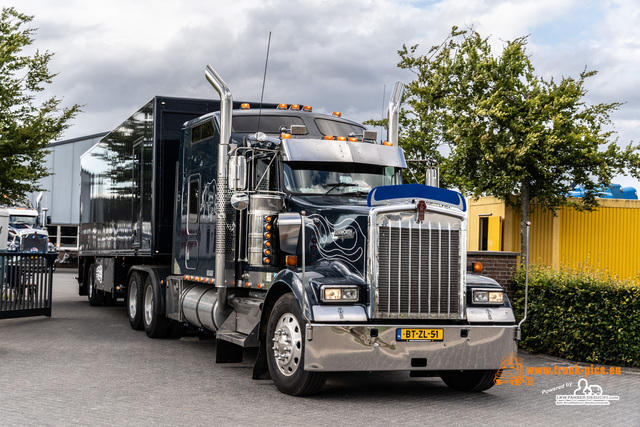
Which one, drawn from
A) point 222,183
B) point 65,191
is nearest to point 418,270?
point 222,183

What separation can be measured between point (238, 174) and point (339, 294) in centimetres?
204

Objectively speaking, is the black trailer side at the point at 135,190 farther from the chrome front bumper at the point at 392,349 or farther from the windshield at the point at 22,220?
the windshield at the point at 22,220

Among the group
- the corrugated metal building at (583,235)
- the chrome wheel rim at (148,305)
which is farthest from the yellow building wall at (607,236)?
the chrome wheel rim at (148,305)

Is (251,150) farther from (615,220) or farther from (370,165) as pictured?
(615,220)

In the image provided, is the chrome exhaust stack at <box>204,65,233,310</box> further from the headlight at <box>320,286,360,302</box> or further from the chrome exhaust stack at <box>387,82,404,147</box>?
the headlight at <box>320,286,360,302</box>

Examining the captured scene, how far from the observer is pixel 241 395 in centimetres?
877

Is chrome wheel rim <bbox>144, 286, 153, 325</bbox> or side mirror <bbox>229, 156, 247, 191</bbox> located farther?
chrome wheel rim <bbox>144, 286, 153, 325</bbox>

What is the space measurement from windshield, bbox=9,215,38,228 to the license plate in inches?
1323

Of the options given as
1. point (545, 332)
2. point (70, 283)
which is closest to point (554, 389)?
point (545, 332)

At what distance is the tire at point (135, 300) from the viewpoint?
14.9 metres

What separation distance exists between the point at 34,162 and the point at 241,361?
14.4 metres

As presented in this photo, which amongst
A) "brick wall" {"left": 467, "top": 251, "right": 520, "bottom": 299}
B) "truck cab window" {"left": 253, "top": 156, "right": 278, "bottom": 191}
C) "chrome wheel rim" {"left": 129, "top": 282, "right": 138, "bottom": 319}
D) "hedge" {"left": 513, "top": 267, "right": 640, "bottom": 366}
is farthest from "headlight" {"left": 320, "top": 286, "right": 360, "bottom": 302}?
"chrome wheel rim" {"left": 129, "top": 282, "right": 138, "bottom": 319}

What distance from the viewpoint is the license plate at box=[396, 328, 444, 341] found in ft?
27.3

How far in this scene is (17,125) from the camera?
22234mm
